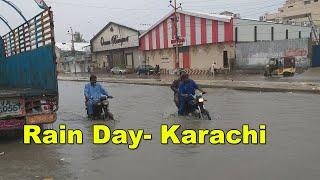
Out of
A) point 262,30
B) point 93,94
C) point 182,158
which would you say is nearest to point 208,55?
point 262,30

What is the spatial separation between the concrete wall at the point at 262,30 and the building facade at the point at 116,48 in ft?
59.7

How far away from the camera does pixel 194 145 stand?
27.9 feet

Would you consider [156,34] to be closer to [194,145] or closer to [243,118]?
[243,118]

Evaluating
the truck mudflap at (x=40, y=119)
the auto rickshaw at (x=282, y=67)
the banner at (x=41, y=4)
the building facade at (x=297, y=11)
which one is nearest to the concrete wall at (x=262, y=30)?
the auto rickshaw at (x=282, y=67)

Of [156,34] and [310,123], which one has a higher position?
[156,34]

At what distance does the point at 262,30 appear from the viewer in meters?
48.0

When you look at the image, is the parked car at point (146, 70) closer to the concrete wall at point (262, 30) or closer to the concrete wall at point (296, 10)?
the concrete wall at point (262, 30)

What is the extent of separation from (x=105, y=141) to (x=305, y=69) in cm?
3102

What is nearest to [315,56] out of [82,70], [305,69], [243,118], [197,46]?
[305,69]

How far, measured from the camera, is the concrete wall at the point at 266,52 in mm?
38125

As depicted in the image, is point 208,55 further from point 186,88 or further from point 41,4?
point 41,4

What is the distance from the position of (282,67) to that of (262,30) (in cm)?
1436

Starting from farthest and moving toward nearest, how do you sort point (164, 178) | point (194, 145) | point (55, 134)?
point (55, 134) → point (194, 145) → point (164, 178)

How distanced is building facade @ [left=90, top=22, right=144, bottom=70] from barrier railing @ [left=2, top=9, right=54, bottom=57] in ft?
158
